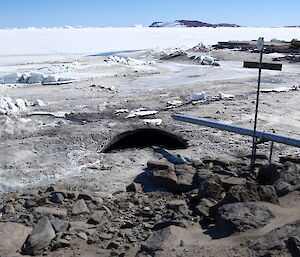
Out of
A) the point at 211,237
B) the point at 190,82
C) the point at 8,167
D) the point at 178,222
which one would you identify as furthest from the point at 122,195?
the point at 190,82

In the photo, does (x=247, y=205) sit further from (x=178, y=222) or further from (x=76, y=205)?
(x=76, y=205)

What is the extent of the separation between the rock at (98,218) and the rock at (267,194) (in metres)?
1.86

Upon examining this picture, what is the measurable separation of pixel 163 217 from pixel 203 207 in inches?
19.9

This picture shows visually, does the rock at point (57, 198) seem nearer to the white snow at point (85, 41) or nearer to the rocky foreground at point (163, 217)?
the rocky foreground at point (163, 217)

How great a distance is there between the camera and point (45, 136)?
28.1ft

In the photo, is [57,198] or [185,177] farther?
[185,177]

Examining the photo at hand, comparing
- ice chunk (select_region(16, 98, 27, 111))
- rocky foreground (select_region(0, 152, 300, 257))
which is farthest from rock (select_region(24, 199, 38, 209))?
ice chunk (select_region(16, 98, 27, 111))

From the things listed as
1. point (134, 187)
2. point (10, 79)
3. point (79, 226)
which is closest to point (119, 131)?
point (134, 187)

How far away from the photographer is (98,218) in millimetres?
4895

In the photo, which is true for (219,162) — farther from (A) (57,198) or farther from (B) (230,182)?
(A) (57,198)

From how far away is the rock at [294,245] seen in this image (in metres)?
3.25

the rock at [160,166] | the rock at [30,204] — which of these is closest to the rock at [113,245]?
the rock at [30,204]

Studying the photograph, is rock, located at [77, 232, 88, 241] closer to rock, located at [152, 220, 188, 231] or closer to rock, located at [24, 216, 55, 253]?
rock, located at [24, 216, 55, 253]

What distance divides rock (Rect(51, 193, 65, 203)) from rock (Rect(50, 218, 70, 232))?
609 millimetres
